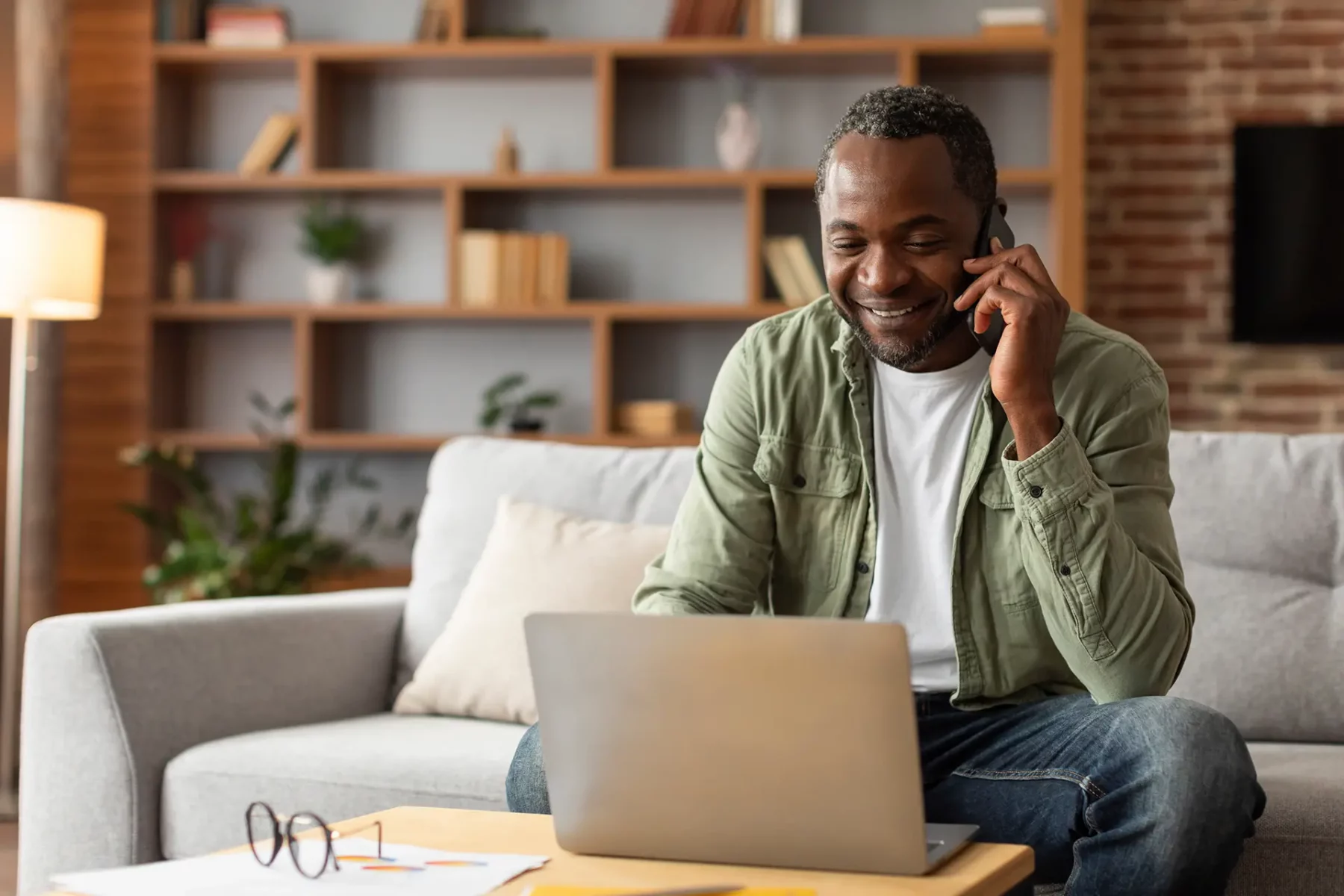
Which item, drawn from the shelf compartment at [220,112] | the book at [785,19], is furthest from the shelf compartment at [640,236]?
the shelf compartment at [220,112]

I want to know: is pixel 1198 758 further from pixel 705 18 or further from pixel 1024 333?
pixel 705 18

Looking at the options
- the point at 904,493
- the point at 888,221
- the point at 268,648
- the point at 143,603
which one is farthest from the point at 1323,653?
the point at 143,603

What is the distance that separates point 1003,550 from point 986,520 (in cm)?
4

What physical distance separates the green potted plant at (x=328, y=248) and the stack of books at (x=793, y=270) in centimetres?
118

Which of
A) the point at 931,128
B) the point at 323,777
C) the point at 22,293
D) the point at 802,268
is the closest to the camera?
the point at 931,128

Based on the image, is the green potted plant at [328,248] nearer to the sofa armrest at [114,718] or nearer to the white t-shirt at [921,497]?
the sofa armrest at [114,718]

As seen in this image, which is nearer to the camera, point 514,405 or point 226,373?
point 514,405

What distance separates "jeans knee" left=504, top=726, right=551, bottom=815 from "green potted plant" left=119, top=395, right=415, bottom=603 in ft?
7.87

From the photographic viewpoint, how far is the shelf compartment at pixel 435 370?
4.50 metres

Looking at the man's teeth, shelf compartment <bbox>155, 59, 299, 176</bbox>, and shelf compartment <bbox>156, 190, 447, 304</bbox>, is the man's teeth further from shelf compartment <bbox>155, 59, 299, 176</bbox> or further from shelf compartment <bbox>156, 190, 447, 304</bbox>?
shelf compartment <bbox>155, 59, 299, 176</bbox>

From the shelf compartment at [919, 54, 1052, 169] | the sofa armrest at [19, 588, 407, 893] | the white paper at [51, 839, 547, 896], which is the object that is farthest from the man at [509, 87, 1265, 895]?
the shelf compartment at [919, 54, 1052, 169]

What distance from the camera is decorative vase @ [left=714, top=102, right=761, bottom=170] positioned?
169 inches

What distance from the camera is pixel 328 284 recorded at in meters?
4.41

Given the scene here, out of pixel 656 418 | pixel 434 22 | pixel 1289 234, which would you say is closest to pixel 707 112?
pixel 434 22
